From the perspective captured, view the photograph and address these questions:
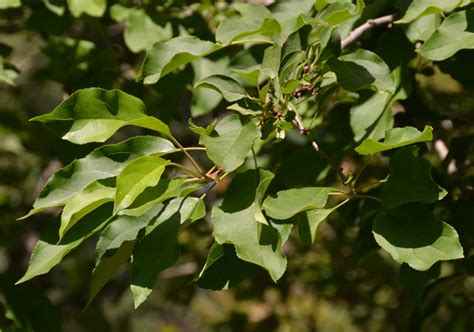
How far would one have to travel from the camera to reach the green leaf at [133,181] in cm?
99

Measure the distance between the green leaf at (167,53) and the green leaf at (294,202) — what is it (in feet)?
0.91

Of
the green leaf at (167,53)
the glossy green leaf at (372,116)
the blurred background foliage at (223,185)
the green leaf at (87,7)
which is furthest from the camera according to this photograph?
the green leaf at (87,7)

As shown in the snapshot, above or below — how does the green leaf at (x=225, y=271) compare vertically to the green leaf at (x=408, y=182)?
below

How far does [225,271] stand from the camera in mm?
1126

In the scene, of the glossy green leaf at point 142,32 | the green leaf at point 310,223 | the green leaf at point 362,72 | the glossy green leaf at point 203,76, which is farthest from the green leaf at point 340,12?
the glossy green leaf at point 142,32

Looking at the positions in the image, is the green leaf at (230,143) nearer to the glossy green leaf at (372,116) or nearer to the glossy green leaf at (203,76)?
the glossy green leaf at (372,116)

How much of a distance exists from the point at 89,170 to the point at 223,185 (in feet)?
5.86

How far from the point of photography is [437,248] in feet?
3.46

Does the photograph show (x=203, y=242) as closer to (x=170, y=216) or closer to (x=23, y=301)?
(x=23, y=301)

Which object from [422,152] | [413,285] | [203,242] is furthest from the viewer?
[203,242]

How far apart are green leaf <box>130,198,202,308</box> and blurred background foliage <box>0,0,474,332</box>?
38 centimetres

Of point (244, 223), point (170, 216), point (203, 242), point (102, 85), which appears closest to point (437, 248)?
point (244, 223)

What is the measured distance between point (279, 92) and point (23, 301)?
756 mm

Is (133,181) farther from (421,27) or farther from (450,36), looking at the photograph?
(421,27)
